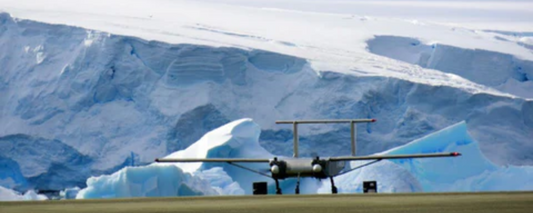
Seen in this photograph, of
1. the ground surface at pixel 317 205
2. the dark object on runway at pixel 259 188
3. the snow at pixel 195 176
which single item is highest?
the snow at pixel 195 176

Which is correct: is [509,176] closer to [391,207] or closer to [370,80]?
[370,80]

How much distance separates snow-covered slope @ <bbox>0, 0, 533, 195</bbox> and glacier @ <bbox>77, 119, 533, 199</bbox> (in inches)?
104

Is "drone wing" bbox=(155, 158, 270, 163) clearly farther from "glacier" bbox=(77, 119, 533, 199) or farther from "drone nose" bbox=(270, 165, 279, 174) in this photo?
"drone nose" bbox=(270, 165, 279, 174)

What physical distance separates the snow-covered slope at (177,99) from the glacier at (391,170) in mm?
2638

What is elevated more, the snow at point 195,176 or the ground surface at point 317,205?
the snow at point 195,176

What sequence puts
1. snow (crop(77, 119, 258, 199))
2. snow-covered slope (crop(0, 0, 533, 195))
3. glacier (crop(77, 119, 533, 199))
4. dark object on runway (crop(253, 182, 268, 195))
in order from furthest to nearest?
snow-covered slope (crop(0, 0, 533, 195))
glacier (crop(77, 119, 533, 199))
snow (crop(77, 119, 258, 199))
dark object on runway (crop(253, 182, 268, 195))

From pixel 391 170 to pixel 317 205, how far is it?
17.0 meters

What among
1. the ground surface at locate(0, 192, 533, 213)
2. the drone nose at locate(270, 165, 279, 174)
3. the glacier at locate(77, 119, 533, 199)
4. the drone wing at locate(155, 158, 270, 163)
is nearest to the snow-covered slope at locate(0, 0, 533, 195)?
the glacier at locate(77, 119, 533, 199)

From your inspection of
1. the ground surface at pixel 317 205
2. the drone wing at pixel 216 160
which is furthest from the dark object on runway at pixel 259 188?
the drone wing at pixel 216 160

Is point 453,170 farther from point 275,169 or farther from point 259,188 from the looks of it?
point 259,188

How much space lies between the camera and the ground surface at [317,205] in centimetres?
1041

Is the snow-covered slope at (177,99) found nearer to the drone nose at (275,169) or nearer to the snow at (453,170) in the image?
the snow at (453,170)

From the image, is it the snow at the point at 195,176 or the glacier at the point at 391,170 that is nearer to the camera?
the snow at the point at 195,176

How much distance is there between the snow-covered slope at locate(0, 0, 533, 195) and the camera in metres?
34.0
